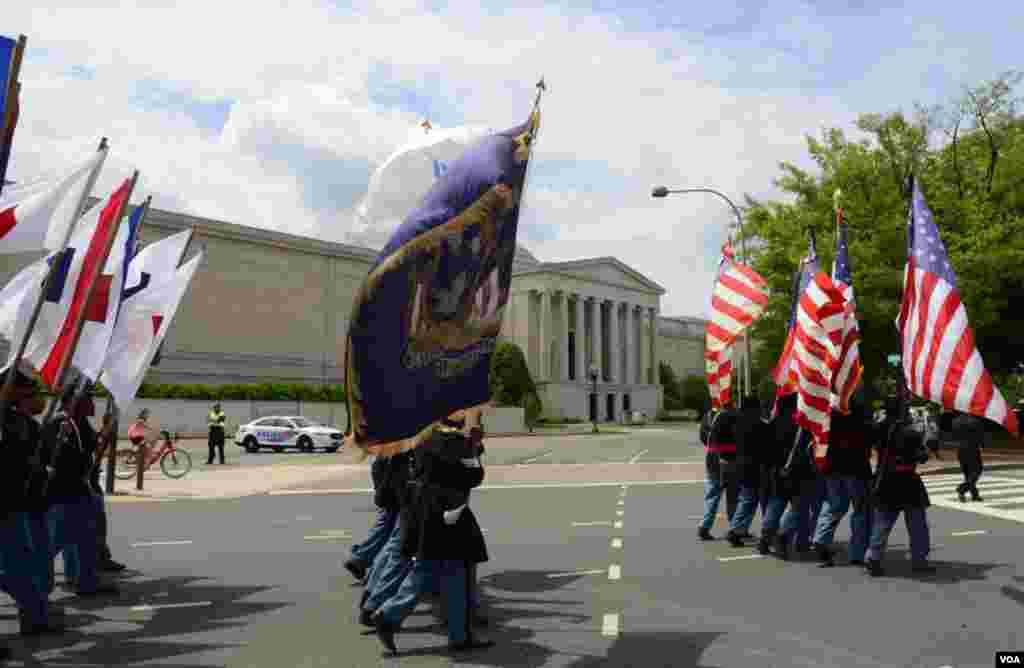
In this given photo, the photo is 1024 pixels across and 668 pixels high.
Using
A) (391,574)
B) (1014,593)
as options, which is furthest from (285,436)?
(391,574)

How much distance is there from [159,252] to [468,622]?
6582 mm

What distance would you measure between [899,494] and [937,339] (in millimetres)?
1621

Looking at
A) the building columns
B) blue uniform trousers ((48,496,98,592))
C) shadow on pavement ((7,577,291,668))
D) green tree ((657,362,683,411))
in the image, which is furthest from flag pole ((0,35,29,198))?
green tree ((657,362,683,411))

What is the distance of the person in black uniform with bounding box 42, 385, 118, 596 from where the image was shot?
8766 mm

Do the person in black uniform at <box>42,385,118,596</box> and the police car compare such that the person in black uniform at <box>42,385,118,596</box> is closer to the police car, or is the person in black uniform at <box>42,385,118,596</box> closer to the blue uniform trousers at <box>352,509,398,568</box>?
the blue uniform trousers at <box>352,509,398,568</box>

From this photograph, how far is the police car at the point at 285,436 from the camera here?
1598 inches

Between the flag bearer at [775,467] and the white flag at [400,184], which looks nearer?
the white flag at [400,184]

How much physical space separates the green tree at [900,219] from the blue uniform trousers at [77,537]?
2761 centimetres

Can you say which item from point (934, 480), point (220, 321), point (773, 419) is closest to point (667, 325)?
point (220, 321)

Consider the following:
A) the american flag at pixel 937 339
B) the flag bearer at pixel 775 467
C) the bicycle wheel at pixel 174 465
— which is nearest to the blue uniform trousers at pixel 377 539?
the flag bearer at pixel 775 467

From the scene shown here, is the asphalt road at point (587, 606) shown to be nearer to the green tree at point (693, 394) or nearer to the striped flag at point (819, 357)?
the striped flag at point (819, 357)

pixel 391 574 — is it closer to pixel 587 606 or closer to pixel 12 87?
pixel 587 606

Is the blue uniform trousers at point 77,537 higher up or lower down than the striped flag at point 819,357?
lower down

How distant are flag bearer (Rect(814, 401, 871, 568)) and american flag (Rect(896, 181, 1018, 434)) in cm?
99
